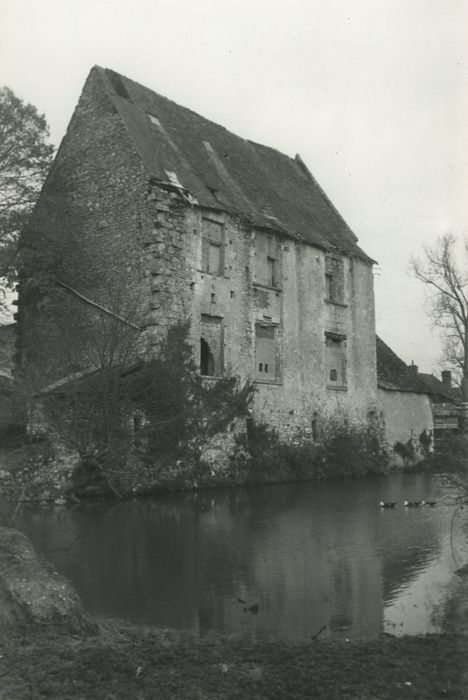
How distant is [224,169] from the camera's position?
26.5m

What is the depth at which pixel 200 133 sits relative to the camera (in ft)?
90.5

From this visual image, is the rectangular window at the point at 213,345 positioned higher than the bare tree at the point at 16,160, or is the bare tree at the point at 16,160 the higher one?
the bare tree at the point at 16,160

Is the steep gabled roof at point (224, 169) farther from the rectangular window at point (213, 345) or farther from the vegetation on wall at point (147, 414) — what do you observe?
the vegetation on wall at point (147, 414)

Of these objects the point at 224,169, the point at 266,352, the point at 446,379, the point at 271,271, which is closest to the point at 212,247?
the point at 271,271

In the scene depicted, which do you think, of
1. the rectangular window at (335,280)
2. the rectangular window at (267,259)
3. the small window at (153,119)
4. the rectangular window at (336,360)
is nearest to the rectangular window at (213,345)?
the rectangular window at (267,259)

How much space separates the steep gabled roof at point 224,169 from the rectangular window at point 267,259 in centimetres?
49

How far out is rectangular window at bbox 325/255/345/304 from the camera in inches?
1129

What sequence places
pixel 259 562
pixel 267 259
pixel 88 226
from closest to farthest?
pixel 259 562 → pixel 88 226 → pixel 267 259

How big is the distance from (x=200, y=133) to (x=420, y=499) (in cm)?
1656

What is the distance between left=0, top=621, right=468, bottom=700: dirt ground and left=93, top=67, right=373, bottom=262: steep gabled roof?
1764 centimetres

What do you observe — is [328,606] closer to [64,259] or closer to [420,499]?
[420,499]

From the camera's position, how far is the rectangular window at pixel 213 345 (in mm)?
23016

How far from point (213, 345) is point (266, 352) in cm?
275

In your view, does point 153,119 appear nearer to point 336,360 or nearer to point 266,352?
point 266,352
